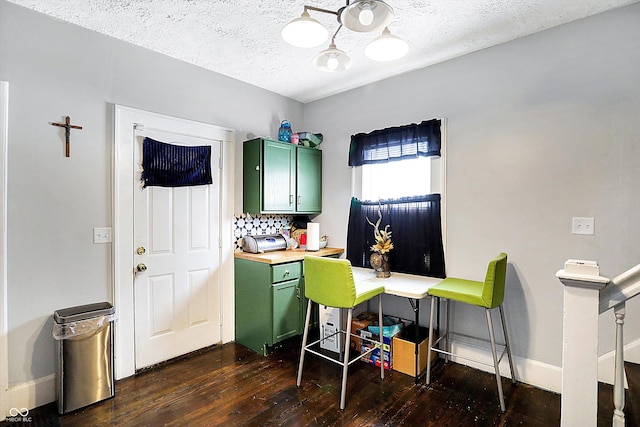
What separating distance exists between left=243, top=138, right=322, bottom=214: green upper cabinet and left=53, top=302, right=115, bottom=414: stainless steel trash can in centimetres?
157

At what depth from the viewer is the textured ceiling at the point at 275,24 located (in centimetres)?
213

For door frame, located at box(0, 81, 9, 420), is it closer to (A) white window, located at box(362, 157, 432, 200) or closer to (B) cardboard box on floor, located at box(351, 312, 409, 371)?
(B) cardboard box on floor, located at box(351, 312, 409, 371)

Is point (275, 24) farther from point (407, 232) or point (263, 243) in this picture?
point (407, 232)

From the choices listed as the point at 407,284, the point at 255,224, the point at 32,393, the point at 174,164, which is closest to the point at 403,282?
the point at 407,284

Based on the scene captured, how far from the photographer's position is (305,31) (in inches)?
64.0

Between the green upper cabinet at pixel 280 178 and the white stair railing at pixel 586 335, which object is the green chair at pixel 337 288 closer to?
the green upper cabinet at pixel 280 178

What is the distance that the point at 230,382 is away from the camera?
2.55m

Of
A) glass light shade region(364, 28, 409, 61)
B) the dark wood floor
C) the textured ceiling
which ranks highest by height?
the textured ceiling

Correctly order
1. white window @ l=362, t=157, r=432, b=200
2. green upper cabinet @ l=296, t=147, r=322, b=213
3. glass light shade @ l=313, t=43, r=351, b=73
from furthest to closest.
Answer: green upper cabinet @ l=296, t=147, r=322, b=213
white window @ l=362, t=157, r=432, b=200
glass light shade @ l=313, t=43, r=351, b=73

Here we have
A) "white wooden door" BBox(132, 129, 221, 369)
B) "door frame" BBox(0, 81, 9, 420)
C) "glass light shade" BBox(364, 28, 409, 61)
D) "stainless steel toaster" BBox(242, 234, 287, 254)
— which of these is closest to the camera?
"glass light shade" BBox(364, 28, 409, 61)

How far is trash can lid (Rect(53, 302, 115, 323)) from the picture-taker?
85.3 inches

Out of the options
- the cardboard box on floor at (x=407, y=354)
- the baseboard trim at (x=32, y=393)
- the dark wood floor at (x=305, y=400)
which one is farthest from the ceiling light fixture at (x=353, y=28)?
the baseboard trim at (x=32, y=393)

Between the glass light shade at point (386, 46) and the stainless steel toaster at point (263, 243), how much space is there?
2083 millimetres

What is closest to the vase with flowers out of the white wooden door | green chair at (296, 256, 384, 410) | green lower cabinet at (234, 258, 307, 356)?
green chair at (296, 256, 384, 410)
